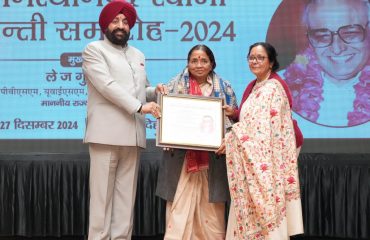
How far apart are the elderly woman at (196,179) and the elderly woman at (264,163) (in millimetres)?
212

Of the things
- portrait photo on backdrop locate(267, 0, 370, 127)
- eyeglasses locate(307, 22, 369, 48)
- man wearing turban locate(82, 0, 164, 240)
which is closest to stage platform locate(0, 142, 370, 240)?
portrait photo on backdrop locate(267, 0, 370, 127)

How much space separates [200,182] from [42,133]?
1552 millimetres

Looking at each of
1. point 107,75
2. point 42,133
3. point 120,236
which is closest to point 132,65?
point 107,75

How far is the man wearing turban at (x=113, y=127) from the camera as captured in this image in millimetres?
3496

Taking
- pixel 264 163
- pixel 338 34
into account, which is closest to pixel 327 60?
pixel 338 34

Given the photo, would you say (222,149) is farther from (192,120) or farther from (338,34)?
(338,34)

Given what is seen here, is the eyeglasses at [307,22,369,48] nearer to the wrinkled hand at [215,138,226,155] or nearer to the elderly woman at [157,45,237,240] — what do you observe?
the elderly woman at [157,45,237,240]

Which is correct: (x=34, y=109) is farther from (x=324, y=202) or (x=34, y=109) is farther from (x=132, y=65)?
(x=324, y=202)

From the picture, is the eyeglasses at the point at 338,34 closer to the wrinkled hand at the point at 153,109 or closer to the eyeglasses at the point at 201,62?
the eyeglasses at the point at 201,62

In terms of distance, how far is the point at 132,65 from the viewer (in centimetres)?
360

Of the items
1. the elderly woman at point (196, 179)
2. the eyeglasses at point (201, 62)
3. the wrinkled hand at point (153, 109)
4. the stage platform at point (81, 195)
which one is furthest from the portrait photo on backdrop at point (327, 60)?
the wrinkled hand at point (153, 109)

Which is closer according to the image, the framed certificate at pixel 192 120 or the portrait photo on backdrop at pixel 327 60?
the framed certificate at pixel 192 120

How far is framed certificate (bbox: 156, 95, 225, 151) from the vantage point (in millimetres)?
3406

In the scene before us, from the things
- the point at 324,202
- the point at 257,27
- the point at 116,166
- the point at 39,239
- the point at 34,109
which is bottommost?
the point at 39,239
